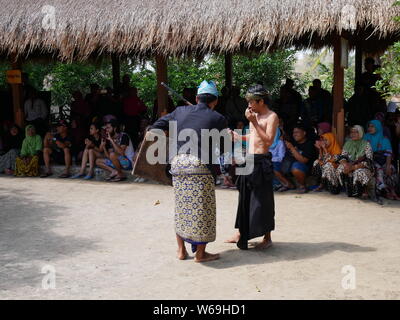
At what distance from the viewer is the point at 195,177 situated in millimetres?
4828

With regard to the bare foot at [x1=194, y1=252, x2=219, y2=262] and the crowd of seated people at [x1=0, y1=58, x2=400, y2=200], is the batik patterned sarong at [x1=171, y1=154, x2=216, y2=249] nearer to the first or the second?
the bare foot at [x1=194, y1=252, x2=219, y2=262]

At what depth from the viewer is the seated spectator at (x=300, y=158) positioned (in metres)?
8.16

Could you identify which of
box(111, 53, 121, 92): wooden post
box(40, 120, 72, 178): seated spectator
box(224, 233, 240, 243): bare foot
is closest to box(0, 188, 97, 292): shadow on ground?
box(224, 233, 240, 243): bare foot

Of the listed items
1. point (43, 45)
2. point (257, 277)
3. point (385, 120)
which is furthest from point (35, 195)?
point (385, 120)

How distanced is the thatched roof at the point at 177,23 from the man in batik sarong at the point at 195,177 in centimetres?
351

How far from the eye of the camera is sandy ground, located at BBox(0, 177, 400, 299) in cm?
426

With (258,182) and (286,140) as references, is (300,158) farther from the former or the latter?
(258,182)

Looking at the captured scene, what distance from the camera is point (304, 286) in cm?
431

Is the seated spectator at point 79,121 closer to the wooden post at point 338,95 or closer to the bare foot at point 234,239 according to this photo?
the wooden post at point 338,95

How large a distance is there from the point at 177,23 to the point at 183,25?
109 mm

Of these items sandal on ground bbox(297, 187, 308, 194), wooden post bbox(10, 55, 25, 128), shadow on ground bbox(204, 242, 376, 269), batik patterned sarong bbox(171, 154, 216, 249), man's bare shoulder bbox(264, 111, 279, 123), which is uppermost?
wooden post bbox(10, 55, 25, 128)

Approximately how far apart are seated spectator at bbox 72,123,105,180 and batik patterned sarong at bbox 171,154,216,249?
4831 millimetres

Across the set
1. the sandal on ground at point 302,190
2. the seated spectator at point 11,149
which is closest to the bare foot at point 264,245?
the sandal on ground at point 302,190

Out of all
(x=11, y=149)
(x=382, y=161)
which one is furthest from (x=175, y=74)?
(x=382, y=161)
